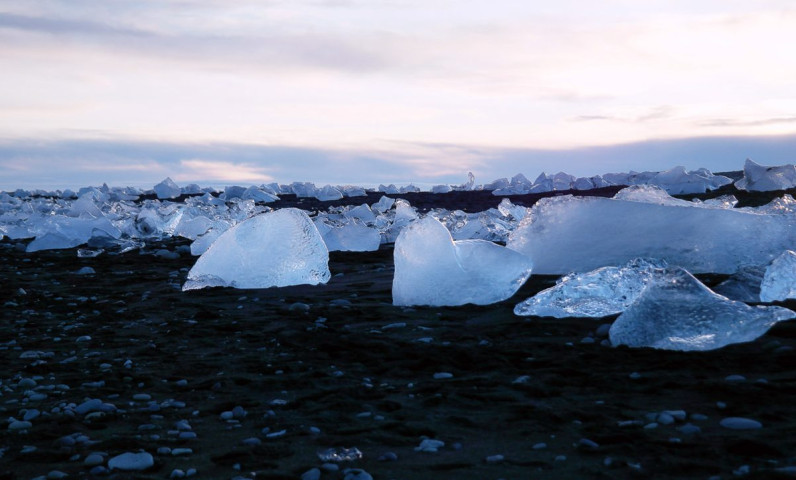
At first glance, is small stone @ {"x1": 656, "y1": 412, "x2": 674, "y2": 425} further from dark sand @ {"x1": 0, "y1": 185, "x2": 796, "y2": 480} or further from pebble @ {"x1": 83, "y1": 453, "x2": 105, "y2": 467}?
pebble @ {"x1": 83, "y1": 453, "x2": 105, "y2": 467}

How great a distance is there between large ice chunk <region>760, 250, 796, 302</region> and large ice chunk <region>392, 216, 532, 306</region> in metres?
1.37

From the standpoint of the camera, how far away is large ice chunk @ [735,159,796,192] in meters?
12.0

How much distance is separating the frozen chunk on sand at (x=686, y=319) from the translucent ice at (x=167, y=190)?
2003cm

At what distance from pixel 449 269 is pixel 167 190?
1860 cm

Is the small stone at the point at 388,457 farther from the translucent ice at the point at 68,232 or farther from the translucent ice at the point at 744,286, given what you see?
the translucent ice at the point at 68,232

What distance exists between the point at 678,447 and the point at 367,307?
109 inches

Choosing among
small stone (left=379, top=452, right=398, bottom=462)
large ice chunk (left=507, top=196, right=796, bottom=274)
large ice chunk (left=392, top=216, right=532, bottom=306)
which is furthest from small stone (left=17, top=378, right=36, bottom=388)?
large ice chunk (left=507, top=196, right=796, bottom=274)

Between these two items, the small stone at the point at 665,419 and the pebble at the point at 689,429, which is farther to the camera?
the small stone at the point at 665,419

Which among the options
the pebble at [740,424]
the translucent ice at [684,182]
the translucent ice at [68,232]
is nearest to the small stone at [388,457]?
the pebble at [740,424]

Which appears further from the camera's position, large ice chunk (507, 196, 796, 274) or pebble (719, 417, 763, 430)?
large ice chunk (507, 196, 796, 274)

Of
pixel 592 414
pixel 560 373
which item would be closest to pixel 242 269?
pixel 560 373

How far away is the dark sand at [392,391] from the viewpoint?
2432 millimetres

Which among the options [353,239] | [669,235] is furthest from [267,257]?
[669,235]

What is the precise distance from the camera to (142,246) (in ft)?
30.4
